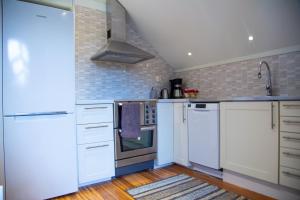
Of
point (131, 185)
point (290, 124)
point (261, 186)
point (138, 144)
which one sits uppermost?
point (290, 124)

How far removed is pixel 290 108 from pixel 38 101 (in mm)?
2249

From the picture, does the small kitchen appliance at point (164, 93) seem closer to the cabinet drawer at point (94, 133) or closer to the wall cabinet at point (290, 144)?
the cabinet drawer at point (94, 133)

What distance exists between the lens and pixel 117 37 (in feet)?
9.03

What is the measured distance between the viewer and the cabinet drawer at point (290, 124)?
1.69 m

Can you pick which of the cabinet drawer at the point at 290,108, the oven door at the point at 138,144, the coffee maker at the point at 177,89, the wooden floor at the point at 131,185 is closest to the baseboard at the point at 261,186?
the wooden floor at the point at 131,185

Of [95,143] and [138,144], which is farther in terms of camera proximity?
[138,144]

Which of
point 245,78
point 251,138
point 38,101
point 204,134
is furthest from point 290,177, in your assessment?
point 38,101

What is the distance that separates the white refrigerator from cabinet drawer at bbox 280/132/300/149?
1.96 meters

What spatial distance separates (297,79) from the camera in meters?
2.18

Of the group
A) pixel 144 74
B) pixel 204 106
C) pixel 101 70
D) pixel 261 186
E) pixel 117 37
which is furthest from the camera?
pixel 144 74

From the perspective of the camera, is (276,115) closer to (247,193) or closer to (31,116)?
(247,193)

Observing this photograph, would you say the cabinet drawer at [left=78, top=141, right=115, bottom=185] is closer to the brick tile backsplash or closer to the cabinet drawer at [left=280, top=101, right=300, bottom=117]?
the brick tile backsplash

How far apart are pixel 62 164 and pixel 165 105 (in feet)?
4.79

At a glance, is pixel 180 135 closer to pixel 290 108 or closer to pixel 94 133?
pixel 94 133
